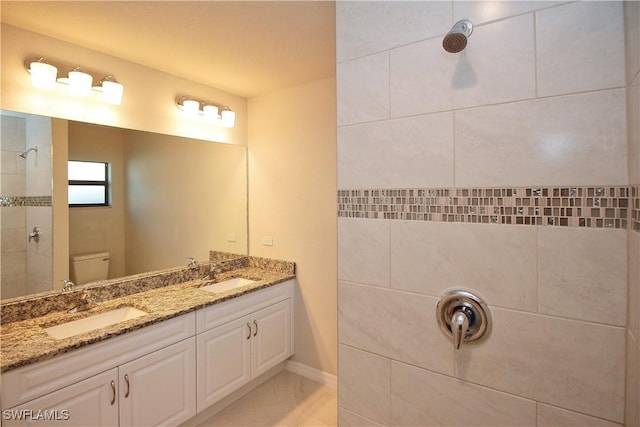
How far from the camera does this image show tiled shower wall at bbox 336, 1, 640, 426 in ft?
2.64

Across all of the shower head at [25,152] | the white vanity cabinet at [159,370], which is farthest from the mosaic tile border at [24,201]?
the white vanity cabinet at [159,370]

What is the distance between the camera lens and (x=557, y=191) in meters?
0.85

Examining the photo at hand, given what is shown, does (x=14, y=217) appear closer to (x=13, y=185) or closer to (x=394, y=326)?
(x=13, y=185)

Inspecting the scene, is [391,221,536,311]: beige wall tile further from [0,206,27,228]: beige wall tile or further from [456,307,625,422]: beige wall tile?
[0,206,27,228]: beige wall tile

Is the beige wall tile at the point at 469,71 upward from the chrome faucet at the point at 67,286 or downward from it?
upward

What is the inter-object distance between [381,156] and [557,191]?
21.4 inches

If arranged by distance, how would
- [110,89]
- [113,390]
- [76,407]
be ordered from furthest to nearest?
[110,89] → [113,390] → [76,407]

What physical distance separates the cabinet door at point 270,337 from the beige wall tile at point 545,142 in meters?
1.97

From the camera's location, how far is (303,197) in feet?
8.75

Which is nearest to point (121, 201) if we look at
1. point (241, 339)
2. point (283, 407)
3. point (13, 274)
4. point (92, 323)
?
point (13, 274)

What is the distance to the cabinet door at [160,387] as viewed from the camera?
1646 millimetres

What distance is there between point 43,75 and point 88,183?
26.1 inches

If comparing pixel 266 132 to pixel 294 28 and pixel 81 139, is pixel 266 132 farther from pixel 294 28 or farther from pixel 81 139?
pixel 81 139

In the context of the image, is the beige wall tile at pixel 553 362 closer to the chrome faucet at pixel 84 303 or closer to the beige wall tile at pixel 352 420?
the beige wall tile at pixel 352 420
